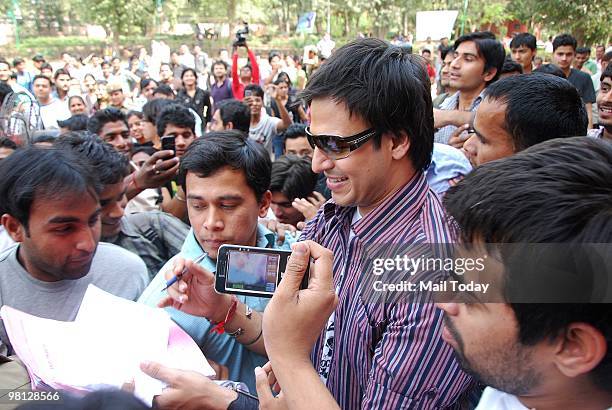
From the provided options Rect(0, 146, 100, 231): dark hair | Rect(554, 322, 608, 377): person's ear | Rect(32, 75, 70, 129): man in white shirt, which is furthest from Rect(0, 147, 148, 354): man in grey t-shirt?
Rect(32, 75, 70, 129): man in white shirt

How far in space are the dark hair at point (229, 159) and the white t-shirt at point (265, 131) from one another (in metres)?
4.02

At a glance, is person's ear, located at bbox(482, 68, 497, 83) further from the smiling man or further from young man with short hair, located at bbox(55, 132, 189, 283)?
young man with short hair, located at bbox(55, 132, 189, 283)

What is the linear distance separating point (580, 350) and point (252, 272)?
75 centimetres

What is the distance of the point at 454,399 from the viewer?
3.88 feet

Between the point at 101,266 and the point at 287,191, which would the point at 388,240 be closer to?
the point at 101,266

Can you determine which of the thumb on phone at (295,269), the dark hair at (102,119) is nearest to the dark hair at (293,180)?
the dark hair at (102,119)

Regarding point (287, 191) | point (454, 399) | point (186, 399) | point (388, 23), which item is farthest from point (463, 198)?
point (388, 23)

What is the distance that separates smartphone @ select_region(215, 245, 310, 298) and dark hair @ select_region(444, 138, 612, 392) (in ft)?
1.62

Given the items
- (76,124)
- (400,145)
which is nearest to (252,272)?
(400,145)

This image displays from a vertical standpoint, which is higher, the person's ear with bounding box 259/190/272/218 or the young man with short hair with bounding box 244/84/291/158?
the person's ear with bounding box 259/190/272/218

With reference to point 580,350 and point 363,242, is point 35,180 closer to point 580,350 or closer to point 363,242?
point 363,242

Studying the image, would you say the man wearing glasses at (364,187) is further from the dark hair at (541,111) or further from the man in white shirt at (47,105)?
the man in white shirt at (47,105)

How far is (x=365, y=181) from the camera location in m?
1.45

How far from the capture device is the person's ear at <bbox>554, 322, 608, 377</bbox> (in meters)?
0.86
